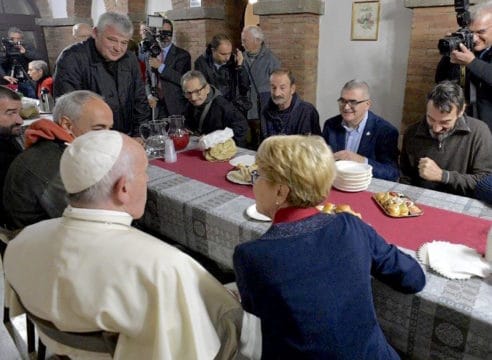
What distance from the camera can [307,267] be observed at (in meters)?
0.89

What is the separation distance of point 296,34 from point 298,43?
106 millimetres

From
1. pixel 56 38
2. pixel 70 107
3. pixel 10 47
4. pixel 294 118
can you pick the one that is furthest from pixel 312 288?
pixel 56 38

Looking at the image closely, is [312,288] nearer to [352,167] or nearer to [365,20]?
[352,167]

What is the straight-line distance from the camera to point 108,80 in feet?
9.23

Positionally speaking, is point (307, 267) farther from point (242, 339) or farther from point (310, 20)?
point (310, 20)

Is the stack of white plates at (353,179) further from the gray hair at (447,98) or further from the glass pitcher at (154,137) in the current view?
the glass pitcher at (154,137)

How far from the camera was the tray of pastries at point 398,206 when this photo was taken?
1.53m

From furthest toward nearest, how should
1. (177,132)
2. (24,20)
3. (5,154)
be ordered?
1. (24,20)
2. (177,132)
3. (5,154)

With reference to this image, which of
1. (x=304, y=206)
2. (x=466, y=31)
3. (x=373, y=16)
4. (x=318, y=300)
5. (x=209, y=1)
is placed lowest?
(x=318, y=300)

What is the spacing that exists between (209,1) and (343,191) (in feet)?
14.7

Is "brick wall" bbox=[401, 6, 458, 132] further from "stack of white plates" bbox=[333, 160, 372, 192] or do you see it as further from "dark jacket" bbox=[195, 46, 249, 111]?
"stack of white plates" bbox=[333, 160, 372, 192]

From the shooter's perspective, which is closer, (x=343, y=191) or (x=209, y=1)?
(x=343, y=191)

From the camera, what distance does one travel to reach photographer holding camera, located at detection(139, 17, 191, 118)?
416 cm

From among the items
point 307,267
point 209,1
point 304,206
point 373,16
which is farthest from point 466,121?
point 209,1
